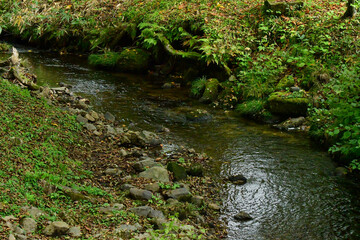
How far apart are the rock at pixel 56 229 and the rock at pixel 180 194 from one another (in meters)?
1.95

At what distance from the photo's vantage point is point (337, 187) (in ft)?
21.0

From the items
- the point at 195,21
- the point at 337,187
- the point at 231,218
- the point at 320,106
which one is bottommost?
the point at 231,218

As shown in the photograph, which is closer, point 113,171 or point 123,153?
point 113,171

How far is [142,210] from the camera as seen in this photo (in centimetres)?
479

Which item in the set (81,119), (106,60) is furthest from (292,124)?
(106,60)

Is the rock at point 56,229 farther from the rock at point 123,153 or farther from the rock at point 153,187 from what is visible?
the rock at point 123,153

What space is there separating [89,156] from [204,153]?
237 cm

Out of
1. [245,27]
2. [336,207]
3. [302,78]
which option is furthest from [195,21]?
[336,207]

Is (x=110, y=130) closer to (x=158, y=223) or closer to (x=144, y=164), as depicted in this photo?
(x=144, y=164)

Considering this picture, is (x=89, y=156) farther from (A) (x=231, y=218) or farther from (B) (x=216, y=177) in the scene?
(A) (x=231, y=218)

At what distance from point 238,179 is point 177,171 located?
1140 mm

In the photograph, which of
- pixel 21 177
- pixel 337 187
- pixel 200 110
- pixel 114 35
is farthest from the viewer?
pixel 114 35

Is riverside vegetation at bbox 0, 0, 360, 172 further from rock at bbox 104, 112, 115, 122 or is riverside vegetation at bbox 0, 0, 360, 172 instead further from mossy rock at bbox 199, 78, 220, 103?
rock at bbox 104, 112, 115, 122

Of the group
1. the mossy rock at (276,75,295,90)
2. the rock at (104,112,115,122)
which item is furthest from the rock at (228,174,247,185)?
the mossy rock at (276,75,295,90)
